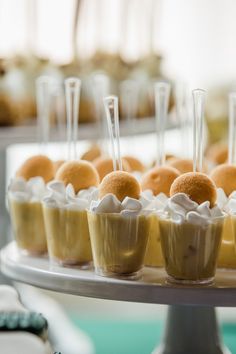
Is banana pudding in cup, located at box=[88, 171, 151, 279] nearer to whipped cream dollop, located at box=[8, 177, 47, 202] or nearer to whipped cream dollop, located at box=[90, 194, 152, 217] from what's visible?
whipped cream dollop, located at box=[90, 194, 152, 217]

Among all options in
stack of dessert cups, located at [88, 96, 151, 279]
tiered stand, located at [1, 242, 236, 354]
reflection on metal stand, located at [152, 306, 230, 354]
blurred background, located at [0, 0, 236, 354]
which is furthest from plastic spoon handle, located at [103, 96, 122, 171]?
blurred background, located at [0, 0, 236, 354]

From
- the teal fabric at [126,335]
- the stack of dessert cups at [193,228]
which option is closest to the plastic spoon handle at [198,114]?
the stack of dessert cups at [193,228]

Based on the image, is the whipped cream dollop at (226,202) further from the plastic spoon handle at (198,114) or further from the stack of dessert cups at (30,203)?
the stack of dessert cups at (30,203)

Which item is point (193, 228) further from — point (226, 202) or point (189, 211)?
point (226, 202)

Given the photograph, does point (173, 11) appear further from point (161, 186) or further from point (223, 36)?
point (161, 186)

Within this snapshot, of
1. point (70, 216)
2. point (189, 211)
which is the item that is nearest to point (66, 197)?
point (70, 216)

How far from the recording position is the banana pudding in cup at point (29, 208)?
1.59 meters

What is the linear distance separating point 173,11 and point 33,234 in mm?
2939

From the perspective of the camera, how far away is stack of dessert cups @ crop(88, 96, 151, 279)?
1.36 metres

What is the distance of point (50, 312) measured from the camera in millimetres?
3115

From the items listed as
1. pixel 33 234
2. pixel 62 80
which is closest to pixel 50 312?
pixel 62 80

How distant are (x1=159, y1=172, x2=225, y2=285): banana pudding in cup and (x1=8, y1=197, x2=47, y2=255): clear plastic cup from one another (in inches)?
12.4

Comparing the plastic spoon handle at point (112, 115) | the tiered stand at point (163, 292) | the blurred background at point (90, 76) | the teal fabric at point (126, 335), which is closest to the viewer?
the tiered stand at point (163, 292)

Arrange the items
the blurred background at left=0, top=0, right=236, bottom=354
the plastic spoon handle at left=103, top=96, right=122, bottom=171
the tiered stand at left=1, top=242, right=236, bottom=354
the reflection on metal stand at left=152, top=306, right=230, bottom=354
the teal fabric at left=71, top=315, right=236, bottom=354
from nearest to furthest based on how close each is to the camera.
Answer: the tiered stand at left=1, top=242, right=236, bottom=354 < the plastic spoon handle at left=103, top=96, right=122, bottom=171 < the reflection on metal stand at left=152, top=306, right=230, bottom=354 < the blurred background at left=0, top=0, right=236, bottom=354 < the teal fabric at left=71, top=315, right=236, bottom=354
